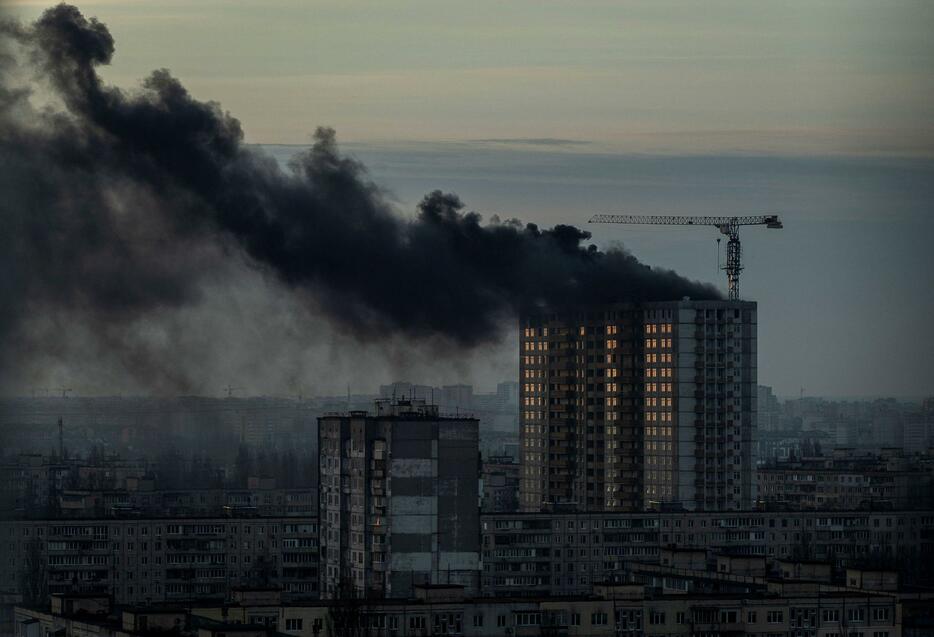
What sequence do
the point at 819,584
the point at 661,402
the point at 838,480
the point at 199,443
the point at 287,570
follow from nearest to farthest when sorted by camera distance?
the point at 819,584 → the point at 287,570 → the point at 661,402 → the point at 838,480 → the point at 199,443

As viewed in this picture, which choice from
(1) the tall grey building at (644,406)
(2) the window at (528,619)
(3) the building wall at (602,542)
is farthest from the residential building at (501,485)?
(2) the window at (528,619)

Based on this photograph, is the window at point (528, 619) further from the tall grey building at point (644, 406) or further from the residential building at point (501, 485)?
the residential building at point (501, 485)

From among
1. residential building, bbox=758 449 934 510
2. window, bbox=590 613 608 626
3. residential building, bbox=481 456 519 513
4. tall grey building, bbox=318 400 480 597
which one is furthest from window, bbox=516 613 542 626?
residential building, bbox=758 449 934 510

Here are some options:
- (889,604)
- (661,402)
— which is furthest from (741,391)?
(889,604)

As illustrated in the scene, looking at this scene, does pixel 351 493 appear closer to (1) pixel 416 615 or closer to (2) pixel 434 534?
(2) pixel 434 534

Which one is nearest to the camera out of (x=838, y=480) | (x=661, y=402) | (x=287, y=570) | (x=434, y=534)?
(x=434, y=534)

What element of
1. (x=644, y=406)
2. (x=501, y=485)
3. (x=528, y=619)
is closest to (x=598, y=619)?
(x=528, y=619)
